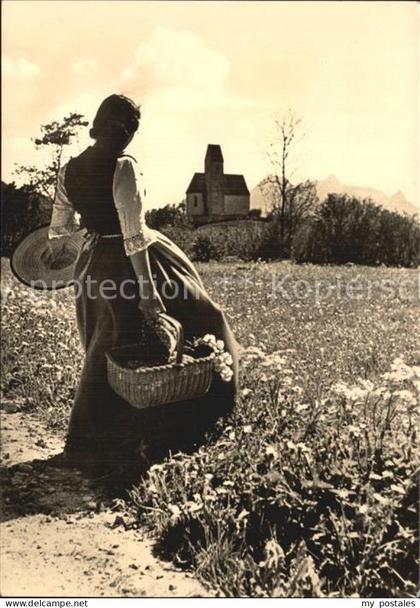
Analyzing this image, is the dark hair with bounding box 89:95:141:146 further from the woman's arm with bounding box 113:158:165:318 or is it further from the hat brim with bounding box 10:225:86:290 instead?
the hat brim with bounding box 10:225:86:290

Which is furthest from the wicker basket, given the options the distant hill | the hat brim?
the distant hill

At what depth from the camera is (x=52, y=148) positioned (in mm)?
4625

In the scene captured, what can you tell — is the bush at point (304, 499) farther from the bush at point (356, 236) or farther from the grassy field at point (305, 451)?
the bush at point (356, 236)

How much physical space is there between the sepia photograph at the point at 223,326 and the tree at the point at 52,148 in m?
0.02

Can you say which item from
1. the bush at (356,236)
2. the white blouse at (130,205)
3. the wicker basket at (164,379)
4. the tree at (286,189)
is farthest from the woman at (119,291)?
the bush at (356,236)

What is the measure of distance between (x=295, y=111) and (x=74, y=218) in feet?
4.76

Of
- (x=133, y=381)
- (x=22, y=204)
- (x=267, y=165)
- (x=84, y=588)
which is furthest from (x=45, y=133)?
(x=84, y=588)

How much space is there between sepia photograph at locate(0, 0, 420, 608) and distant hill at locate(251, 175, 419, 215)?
0.05ft

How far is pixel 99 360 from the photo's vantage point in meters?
4.40

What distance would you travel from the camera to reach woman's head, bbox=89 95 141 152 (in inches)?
162

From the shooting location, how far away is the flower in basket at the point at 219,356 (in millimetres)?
4277

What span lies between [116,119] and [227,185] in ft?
2.50

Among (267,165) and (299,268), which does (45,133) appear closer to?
(267,165)

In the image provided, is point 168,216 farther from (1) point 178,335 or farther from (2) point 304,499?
(2) point 304,499
